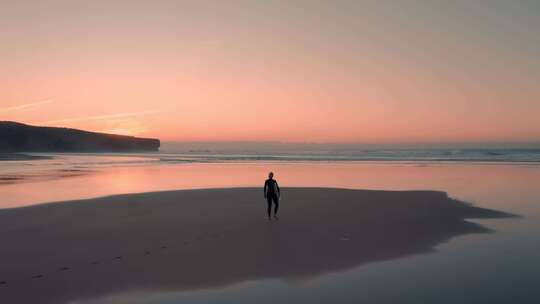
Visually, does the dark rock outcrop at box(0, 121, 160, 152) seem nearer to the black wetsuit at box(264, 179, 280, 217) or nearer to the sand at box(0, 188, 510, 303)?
the sand at box(0, 188, 510, 303)

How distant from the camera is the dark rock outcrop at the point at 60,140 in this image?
138 metres

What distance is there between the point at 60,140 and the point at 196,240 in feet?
514

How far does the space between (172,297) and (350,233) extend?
275 inches

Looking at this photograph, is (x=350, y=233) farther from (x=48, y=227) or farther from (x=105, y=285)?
(x=48, y=227)

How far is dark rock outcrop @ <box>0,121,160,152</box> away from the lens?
13775 cm

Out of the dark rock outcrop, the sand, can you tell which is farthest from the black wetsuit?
the dark rock outcrop

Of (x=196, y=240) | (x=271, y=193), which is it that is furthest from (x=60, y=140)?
(x=196, y=240)

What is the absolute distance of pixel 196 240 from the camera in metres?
12.5

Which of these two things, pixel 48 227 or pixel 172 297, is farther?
pixel 48 227

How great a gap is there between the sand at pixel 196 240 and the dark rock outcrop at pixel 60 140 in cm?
13698

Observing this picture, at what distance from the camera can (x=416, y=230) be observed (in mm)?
14219

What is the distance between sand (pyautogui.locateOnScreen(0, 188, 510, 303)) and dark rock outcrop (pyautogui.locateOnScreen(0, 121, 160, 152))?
137m

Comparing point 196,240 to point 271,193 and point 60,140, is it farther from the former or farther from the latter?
point 60,140

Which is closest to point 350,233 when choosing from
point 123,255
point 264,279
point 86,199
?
point 264,279
